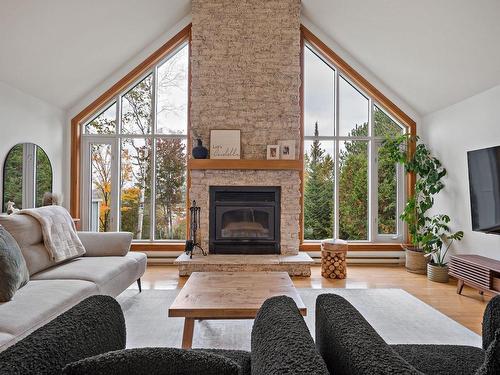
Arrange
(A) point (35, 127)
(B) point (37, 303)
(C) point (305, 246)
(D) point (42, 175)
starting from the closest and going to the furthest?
(B) point (37, 303) < (A) point (35, 127) < (D) point (42, 175) < (C) point (305, 246)

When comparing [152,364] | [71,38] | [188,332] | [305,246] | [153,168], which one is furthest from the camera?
[153,168]

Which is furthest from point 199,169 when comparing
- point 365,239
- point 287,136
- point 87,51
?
point 365,239

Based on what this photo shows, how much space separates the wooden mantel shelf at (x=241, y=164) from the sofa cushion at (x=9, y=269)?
2747mm

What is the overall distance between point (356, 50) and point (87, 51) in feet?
12.4

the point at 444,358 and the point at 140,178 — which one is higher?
the point at 140,178

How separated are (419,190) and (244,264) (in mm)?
2681

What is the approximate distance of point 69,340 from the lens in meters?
0.94

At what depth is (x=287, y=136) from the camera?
193 inches

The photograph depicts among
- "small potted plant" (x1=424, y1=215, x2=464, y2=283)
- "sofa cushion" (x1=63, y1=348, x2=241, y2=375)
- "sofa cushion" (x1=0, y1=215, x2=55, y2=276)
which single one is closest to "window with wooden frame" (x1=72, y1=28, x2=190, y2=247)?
"sofa cushion" (x1=0, y1=215, x2=55, y2=276)

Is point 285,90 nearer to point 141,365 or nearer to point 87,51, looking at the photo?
point 87,51

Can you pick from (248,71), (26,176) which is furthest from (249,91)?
(26,176)

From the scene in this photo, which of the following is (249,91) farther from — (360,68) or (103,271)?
(103,271)

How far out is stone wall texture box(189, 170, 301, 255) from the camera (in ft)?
15.9

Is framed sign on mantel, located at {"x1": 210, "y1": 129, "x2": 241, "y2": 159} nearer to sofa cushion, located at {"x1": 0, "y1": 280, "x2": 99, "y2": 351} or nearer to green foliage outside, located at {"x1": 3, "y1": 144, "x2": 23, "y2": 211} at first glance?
green foliage outside, located at {"x1": 3, "y1": 144, "x2": 23, "y2": 211}
